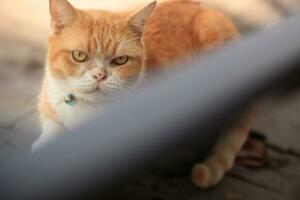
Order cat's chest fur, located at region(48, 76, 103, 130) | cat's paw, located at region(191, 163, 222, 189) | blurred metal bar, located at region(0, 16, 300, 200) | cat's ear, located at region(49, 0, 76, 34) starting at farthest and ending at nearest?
cat's paw, located at region(191, 163, 222, 189) < cat's chest fur, located at region(48, 76, 103, 130) < cat's ear, located at region(49, 0, 76, 34) < blurred metal bar, located at region(0, 16, 300, 200)

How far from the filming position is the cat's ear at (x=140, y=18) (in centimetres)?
129

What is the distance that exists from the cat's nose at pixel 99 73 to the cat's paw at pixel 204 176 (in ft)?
1.52

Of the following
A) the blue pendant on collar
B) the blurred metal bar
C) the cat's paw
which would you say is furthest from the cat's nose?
the blurred metal bar

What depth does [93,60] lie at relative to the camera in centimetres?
129

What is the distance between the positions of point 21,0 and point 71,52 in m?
0.95

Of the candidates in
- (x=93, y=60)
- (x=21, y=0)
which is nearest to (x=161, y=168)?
(x=93, y=60)

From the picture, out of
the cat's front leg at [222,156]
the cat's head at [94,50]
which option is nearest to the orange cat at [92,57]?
the cat's head at [94,50]

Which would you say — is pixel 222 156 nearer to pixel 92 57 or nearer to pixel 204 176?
pixel 204 176

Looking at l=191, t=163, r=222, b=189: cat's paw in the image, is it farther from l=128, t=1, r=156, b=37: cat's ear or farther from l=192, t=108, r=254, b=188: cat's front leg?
l=128, t=1, r=156, b=37: cat's ear

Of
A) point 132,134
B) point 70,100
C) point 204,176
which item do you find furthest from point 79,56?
point 132,134

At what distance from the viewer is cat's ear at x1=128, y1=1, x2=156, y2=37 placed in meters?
1.29

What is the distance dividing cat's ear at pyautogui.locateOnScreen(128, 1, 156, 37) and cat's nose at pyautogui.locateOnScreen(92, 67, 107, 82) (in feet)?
0.43

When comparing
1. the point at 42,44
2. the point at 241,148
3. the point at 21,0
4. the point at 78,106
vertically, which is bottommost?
the point at 241,148

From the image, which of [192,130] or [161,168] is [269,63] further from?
[161,168]
